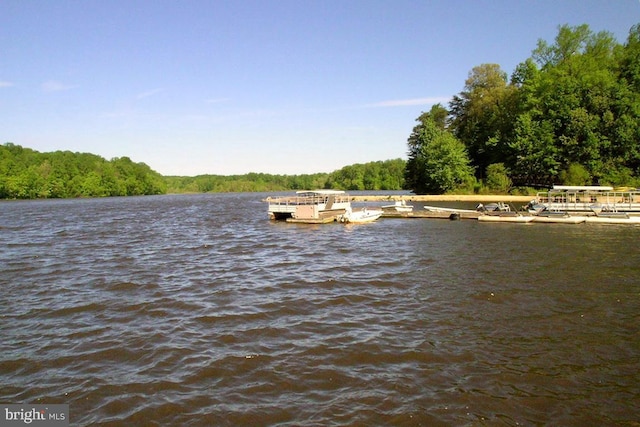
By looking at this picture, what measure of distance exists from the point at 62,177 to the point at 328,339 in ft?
546

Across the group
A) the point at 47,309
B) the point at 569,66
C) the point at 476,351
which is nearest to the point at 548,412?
the point at 476,351

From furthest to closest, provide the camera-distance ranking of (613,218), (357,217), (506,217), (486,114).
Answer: (486,114) < (357,217) < (506,217) < (613,218)

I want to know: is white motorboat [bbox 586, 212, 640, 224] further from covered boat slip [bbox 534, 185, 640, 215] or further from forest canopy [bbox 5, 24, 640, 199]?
forest canopy [bbox 5, 24, 640, 199]

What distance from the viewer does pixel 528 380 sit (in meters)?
8.61

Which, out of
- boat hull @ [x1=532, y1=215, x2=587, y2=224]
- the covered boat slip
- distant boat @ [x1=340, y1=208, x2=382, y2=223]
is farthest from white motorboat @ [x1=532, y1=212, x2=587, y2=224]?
distant boat @ [x1=340, y1=208, x2=382, y2=223]

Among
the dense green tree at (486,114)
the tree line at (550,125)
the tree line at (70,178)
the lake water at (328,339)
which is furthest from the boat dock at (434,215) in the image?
the tree line at (70,178)

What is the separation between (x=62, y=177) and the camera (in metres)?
148

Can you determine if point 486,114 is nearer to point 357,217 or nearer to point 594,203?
point 594,203

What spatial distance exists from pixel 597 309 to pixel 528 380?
20.7ft

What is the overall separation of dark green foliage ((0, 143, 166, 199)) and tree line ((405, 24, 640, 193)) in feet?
Result: 404

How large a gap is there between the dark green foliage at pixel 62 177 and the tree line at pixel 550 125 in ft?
404

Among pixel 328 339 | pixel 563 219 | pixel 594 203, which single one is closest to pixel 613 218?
pixel 563 219

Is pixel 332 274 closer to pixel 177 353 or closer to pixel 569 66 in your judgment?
pixel 177 353

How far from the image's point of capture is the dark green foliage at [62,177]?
440ft
